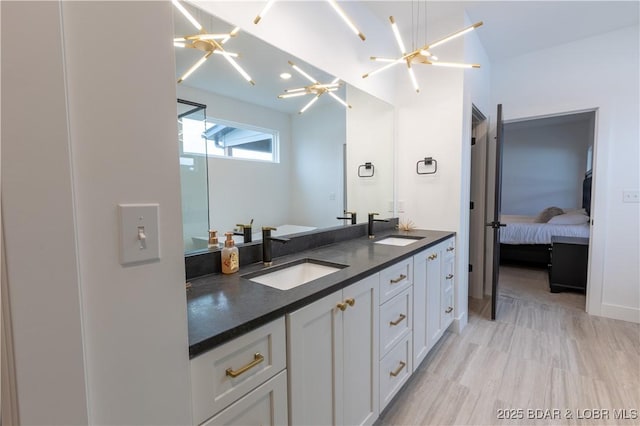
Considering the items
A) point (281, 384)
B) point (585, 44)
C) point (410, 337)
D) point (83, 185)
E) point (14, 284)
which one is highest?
point (585, 44)

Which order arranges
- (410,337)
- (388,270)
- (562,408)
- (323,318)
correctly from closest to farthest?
(323,318), (388,270), (562,408), (410,337)

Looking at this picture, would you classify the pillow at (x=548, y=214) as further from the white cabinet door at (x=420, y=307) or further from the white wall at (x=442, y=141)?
the white cabinet door at (x=420, y=307)

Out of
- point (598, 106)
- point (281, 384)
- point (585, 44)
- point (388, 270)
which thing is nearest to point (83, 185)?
point (281, 384)

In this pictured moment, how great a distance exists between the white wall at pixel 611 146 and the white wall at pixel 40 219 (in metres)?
3.91

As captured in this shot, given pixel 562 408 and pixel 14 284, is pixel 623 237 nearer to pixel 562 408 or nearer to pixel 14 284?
pixel 562 408

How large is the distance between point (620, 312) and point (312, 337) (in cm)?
346

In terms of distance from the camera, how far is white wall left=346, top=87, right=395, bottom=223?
241cm

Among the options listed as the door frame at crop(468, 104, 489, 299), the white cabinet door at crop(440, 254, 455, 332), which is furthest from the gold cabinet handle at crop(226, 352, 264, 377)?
the door frame at crop(468, 104, 489, 299)

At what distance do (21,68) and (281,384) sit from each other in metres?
0.99

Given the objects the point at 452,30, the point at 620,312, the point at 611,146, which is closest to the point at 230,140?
the point at 452,30

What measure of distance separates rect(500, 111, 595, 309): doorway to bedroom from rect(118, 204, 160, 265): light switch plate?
192 inches

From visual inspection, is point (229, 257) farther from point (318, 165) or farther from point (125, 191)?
point (318, 165)

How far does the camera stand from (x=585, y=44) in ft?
9.36

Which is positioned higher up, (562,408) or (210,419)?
(210,419)
